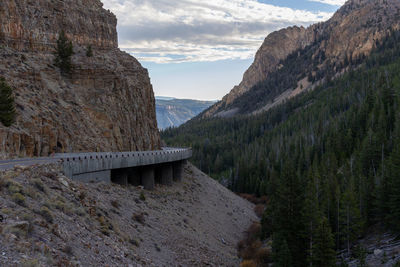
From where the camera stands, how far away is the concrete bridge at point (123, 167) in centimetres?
2852

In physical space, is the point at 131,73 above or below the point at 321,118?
above

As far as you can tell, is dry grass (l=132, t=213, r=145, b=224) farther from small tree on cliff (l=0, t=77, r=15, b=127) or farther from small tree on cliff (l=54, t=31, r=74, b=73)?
small tree on cliff (l=54, t=31, r=74, b=73)

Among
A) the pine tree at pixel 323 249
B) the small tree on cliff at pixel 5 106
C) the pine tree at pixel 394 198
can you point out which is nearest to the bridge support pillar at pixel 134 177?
the small tree on cliff at pixel 5 106

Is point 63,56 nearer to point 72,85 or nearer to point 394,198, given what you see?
point 72,85

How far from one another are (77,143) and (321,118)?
98082mm

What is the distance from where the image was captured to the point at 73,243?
15.2 metres

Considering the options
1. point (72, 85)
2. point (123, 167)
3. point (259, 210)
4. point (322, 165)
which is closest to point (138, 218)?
point (123, 167)

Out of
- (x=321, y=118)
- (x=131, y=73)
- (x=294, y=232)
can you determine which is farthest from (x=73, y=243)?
(x=321, y=118)

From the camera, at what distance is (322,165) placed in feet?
201

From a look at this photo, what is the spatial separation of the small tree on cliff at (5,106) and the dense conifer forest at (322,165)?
80.9 ft

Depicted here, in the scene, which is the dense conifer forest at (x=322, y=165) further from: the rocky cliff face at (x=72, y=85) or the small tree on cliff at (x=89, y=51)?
the small tree on cliff at (x=89, y=51)

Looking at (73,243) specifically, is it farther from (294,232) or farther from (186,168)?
(186,168)

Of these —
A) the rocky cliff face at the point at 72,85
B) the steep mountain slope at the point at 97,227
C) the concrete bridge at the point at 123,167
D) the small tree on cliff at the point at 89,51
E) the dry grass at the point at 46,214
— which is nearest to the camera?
the steep mountain slope at the point at 97,227

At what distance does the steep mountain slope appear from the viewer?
42.9 feet
